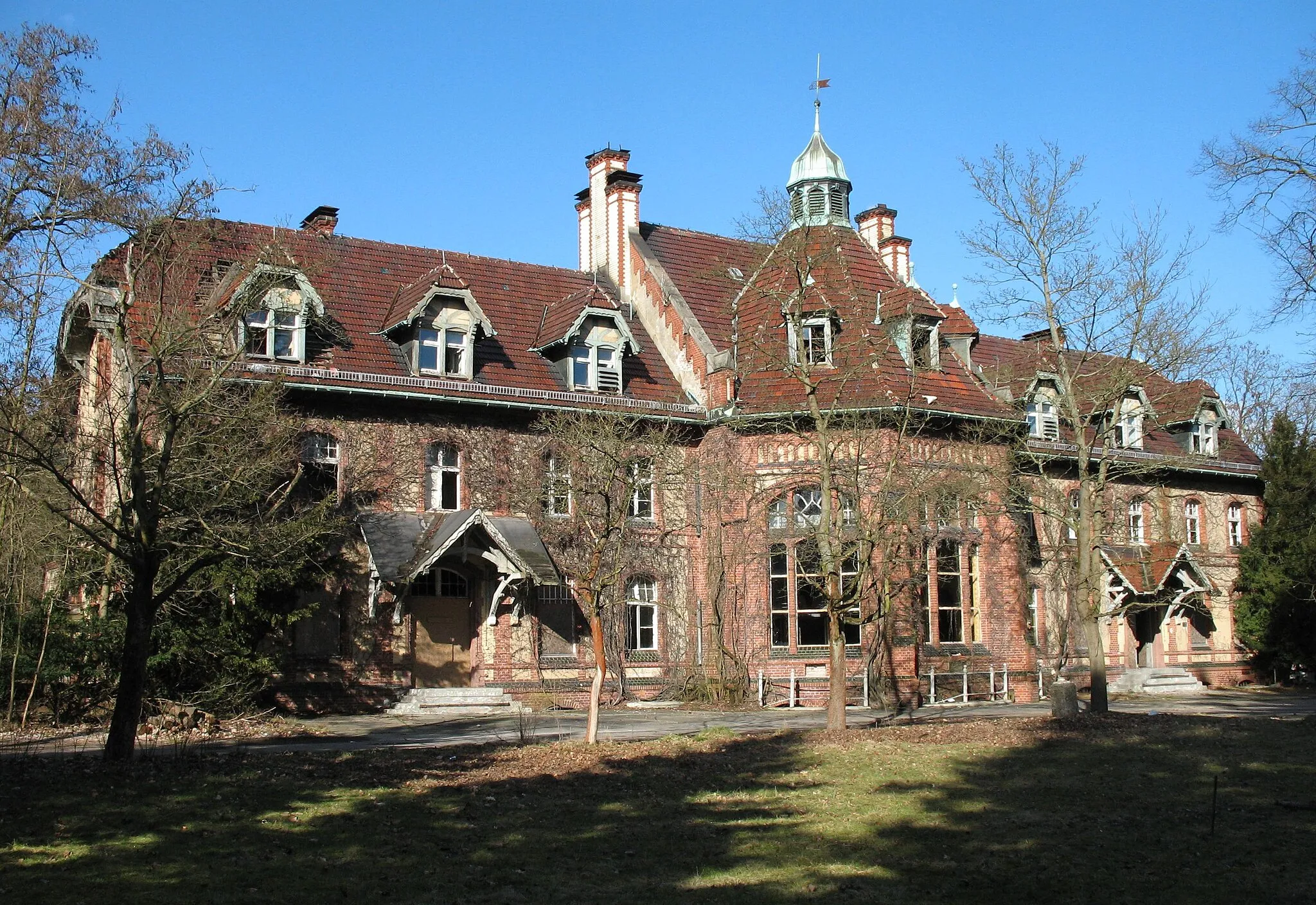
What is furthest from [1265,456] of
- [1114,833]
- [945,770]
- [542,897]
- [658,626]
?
[542,897]

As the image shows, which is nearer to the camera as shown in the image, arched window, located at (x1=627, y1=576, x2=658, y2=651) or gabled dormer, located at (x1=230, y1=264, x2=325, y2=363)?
gabled dormer, located at (x1=230, y1=264, x2=325, y2=363)

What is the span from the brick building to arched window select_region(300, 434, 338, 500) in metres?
0.05

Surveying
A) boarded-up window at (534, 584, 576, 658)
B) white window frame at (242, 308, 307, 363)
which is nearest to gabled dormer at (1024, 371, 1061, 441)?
boarded-up window at (534, 584, 576, 658)

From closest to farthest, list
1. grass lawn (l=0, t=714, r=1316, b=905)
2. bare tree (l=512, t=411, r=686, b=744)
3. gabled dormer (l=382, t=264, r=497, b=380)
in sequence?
grass lawn (l=0, t=714, r=1316, b=905) < bare tree (l=512, t=411, r=686, b=744) < gabled dormer (l=382, t=264, r=497, b=380)

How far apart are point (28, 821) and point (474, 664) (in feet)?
55.3

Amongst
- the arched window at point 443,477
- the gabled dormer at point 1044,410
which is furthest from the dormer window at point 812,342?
the gabled dormer at point 1044,410

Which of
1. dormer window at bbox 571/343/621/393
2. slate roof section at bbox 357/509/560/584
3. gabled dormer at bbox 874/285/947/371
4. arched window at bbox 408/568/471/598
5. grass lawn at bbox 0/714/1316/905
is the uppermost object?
gabled dormer at bbox 874/285/947/371

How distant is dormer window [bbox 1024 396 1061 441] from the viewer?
34625 millimetres

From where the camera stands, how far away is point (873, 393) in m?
27.8

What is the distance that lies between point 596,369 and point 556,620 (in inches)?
225

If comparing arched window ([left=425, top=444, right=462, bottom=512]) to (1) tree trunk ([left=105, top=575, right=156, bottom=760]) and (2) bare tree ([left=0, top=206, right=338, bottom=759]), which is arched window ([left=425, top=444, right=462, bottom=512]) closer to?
(2) bare tree ([left=0, top=206, right=338, bottom=759])

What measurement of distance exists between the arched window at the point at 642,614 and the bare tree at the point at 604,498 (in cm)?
31

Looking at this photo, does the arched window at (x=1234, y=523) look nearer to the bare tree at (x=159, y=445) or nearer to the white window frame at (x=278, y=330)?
the bare tree at (x=159, y=445)

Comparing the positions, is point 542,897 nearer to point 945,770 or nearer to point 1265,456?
point 945,770
